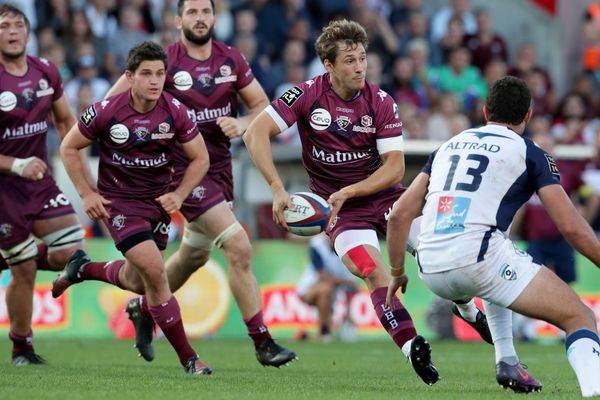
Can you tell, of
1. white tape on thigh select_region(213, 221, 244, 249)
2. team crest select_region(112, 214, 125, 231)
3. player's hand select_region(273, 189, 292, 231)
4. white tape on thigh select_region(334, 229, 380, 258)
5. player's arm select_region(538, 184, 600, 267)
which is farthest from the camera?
white tape on thigh select_region(213, 221, 244, 249)

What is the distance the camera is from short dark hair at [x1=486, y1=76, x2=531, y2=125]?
7844mm

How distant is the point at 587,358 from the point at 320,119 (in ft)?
9.69

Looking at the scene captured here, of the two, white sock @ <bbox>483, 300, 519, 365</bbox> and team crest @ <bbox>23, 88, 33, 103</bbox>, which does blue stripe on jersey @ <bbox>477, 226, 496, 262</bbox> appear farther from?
team crest @ <bbox>23, 88, 33, 103</bbox>

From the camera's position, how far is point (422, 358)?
8312 millimetres

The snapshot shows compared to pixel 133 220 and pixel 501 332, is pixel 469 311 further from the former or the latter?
pixel 133 220

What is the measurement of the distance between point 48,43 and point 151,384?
969 centimetres

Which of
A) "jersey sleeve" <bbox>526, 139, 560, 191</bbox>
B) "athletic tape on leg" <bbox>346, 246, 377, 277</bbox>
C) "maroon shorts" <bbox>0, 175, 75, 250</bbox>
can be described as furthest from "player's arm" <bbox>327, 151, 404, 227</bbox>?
"maroon shorts" <bbox>0, 175, 75, 250</bbox>

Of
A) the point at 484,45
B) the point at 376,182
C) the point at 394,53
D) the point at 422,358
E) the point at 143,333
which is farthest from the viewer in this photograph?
the point at 484,45

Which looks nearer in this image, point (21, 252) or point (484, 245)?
point (484, 245)

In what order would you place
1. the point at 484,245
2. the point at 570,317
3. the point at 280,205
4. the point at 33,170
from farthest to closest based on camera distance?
1. the point at 33,170
2. the point at 280,205
3. the point at 484,245
4. the point at 570,317

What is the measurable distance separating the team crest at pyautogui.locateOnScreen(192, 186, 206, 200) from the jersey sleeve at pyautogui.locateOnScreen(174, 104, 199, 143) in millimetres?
812

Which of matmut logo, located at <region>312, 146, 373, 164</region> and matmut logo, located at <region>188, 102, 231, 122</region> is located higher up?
matmut logo, located at <region>312, 146, 373, 164</region>

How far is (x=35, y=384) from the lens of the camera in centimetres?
837

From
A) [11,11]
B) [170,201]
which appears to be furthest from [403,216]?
[11,11]
